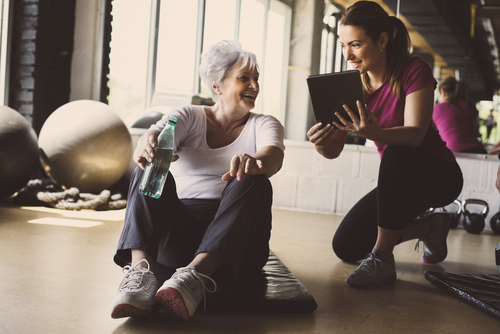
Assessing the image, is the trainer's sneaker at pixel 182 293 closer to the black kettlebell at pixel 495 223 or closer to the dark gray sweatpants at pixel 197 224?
the dark gray sweatpants at pixel 197 224

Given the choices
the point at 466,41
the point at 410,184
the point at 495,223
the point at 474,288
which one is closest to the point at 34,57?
the point at 410,184

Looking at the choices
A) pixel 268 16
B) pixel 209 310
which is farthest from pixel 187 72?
pixel 209 310

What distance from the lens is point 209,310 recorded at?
5.00 feet

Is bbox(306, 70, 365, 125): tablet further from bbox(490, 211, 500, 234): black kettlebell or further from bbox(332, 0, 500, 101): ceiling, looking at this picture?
bbox(332, 0, 500, 101): ceiling

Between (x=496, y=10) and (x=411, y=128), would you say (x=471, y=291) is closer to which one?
(x=411, y=128)

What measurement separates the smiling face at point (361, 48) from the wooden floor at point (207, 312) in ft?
3.13

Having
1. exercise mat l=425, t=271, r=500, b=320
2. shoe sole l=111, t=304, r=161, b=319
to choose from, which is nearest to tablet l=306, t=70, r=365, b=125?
exercise mat l=425, t=271, r=500, b=320

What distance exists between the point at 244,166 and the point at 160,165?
0.30 metres

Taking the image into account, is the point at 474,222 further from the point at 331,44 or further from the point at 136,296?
the point at 136,296

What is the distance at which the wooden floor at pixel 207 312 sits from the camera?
139 cm

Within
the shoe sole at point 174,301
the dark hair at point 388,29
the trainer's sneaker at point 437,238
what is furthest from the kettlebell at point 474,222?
the shoe sole at point 174,301

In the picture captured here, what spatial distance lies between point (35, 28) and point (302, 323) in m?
3.95

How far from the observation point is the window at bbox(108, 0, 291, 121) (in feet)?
16.3

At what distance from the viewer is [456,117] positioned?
4.09 m
